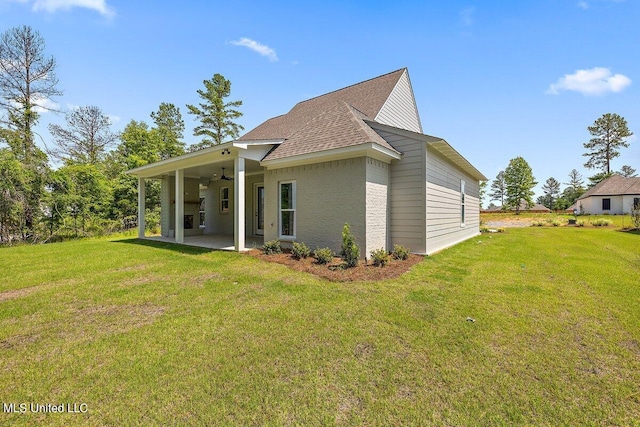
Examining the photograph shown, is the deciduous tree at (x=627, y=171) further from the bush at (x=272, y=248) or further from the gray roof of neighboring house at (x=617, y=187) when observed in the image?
the bush at (x=272, y=248)

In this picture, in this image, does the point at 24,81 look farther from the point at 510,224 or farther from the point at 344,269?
the point at 510,224

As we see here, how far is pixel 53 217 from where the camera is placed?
13.8 m

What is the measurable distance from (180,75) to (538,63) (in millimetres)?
15556

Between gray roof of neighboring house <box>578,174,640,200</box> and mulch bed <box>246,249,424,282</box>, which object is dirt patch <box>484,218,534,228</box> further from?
mulch bed <box>246,249,424,282</box>

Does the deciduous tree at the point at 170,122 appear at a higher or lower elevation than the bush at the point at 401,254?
higher

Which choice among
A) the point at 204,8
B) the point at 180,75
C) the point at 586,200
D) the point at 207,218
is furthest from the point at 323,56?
the point at 586,200

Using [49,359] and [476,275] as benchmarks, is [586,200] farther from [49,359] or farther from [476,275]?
[49,359]

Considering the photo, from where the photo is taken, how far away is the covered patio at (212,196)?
8.48 m

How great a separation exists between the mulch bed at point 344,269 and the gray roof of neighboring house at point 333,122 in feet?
10.4

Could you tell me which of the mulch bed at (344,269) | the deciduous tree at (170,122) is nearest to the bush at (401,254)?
the mulch bed at (344,269)

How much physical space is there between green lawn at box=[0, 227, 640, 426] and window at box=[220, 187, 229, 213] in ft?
26.6

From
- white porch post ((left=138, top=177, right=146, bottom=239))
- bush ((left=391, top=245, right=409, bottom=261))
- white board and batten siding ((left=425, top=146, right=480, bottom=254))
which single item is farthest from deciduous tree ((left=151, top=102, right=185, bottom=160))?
bush ((left=391, top=245, right=409, bottom=261))

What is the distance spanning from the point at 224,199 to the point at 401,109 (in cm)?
982

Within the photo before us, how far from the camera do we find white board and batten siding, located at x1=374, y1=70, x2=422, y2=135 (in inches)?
439
